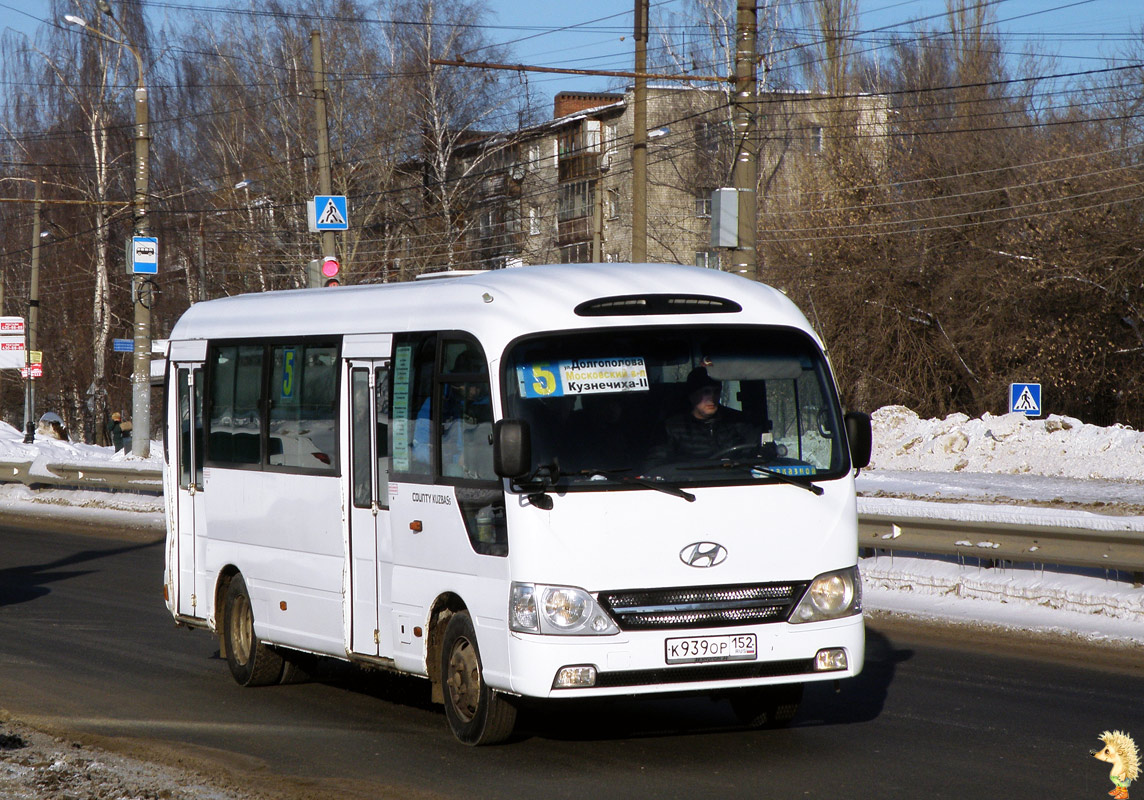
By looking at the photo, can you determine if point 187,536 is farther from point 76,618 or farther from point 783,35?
point 783,35

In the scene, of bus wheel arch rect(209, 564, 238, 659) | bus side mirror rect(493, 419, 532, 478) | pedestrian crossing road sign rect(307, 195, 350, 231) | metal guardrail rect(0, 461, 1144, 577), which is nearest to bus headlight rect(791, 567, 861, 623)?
bus side mirror rect(493, 419, 532, 478)

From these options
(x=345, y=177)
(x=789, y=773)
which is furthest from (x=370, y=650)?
(x=345, y=177)

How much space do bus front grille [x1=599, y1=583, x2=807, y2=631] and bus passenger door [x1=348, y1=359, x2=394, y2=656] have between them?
1747 millimetres

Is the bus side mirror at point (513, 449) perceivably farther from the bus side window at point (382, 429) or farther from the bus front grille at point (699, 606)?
the bus side window at point (382, 429)

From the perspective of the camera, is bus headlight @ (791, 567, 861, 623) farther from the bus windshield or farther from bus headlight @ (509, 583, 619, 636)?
bus headlight @ (509, 583, 619, 636)

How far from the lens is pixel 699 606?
282 inches

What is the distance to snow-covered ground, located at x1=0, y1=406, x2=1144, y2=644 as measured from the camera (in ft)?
41.1

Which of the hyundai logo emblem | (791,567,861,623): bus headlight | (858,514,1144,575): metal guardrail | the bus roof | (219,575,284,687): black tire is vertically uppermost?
the bus roof

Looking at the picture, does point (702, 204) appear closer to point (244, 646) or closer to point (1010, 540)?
point (1010, 540)

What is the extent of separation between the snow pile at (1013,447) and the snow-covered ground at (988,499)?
0.03 metres

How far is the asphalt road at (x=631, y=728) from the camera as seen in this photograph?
6.82 metres

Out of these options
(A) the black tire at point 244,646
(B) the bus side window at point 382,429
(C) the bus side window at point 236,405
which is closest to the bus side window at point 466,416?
(B) the bus side window at point 382,429

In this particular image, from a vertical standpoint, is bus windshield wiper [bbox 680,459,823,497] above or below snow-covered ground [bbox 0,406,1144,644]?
above

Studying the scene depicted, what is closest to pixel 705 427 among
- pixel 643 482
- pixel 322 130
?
pixel 643 482
